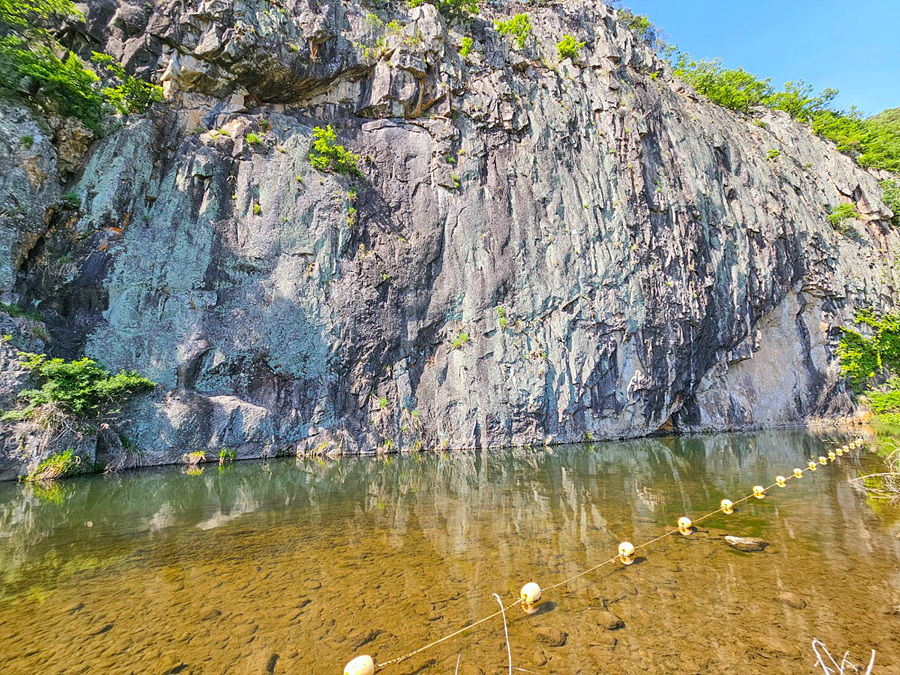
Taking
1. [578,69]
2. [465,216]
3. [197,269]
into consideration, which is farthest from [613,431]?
[578,69]

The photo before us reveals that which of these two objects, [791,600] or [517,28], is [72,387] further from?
[517,28]

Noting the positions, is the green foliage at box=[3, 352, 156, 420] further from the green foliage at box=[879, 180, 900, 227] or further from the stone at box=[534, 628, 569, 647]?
the green foliage at box=[879, 180, 900, 227]

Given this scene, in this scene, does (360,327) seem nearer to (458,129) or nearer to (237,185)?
(237,185)

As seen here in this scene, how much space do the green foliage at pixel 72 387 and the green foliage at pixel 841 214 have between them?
3825 centimetres

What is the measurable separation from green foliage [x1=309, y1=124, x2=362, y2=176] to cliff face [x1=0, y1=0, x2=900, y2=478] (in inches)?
24.0

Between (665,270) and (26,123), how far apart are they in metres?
25.9

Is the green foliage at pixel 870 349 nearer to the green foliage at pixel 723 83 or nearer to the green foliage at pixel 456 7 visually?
the green foliage at pixel 723 83

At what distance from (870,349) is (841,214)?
898 centimetres

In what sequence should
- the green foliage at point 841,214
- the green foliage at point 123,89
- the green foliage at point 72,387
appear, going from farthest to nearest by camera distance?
the green foliage at point 841,214 → the green foliage at point 123,89 → the green foliage at point 72,387

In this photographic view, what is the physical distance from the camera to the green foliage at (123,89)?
16075 mm

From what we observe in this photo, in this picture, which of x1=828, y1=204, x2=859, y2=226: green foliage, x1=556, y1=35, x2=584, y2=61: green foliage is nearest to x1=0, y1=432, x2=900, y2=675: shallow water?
x1=556, y1=35, x2=584, y2=61: green foliage

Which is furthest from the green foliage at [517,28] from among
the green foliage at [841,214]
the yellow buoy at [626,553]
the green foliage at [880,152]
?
the green foliage at [880,152]

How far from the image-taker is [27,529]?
643cm

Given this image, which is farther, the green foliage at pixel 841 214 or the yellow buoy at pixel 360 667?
the green foliage at pixel 841 214
